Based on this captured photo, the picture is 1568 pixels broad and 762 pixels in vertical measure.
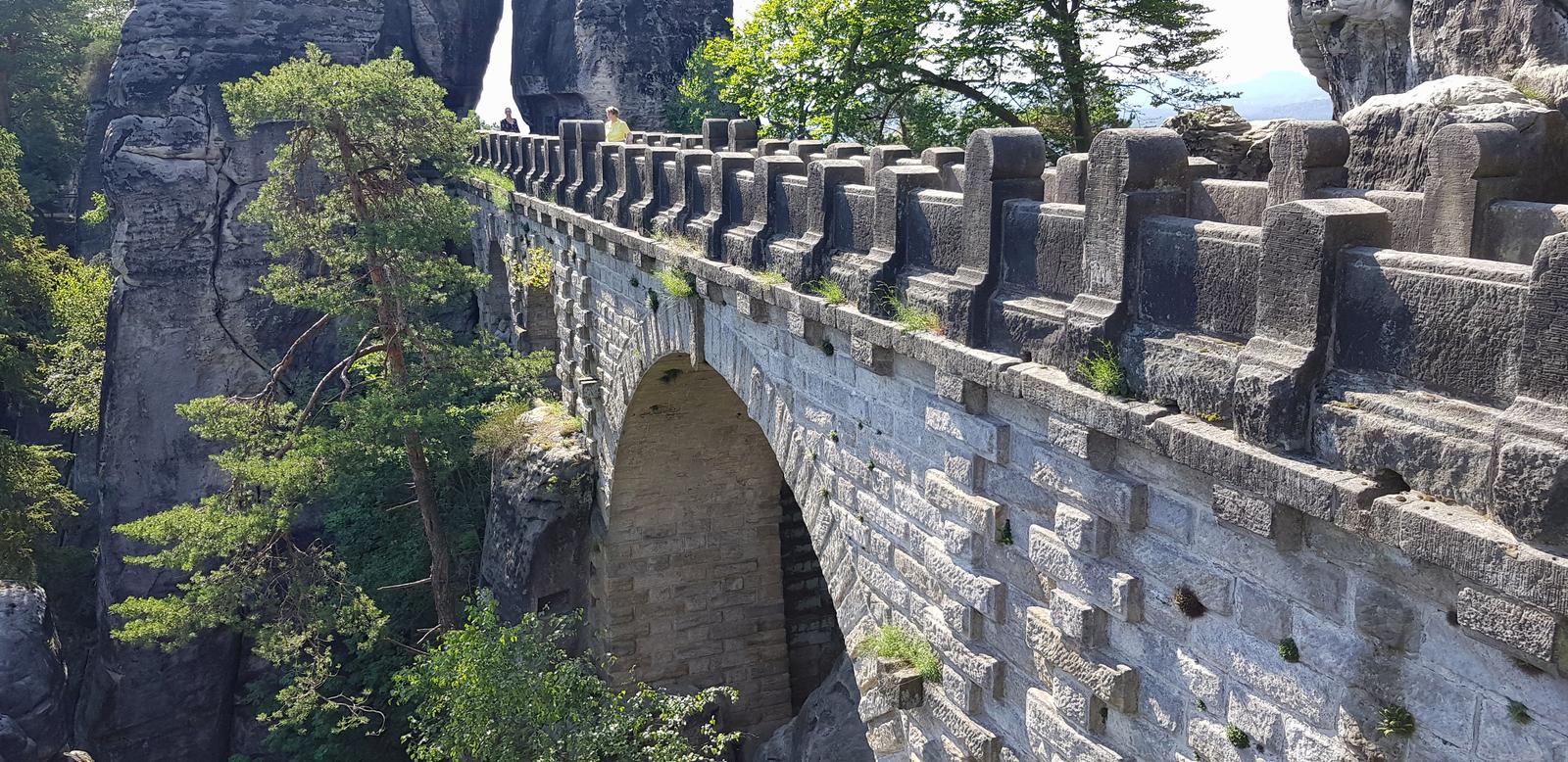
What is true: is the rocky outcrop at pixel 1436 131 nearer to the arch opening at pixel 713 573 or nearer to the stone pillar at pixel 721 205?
the stone pillar at pixel 721 205

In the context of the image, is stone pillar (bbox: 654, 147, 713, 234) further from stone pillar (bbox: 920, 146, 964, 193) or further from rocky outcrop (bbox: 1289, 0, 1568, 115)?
rocky outcrop (bbox: 1289, 0, 1568, 115)

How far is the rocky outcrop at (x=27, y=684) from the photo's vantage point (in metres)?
14.5

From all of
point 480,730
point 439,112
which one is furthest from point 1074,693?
point 439,112

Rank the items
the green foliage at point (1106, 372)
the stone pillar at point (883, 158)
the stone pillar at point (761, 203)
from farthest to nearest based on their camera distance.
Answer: the stone pillar at point (761, 203) → the stone pillar at point (883, 158) → the green foliage at point (1106, 372)

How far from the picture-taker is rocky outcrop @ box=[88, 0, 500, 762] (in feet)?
72.5

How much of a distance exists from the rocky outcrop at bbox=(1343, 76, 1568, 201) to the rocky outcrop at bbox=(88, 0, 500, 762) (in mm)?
21593

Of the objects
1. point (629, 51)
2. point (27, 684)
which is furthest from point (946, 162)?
point (629, 51)

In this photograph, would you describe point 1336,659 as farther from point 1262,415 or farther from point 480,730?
point 480,730

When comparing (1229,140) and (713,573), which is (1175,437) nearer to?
(1229,140)

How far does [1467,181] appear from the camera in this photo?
3.71 m

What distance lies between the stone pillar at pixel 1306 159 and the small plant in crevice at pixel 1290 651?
1.63 metres

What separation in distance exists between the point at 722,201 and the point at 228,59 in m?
21.1

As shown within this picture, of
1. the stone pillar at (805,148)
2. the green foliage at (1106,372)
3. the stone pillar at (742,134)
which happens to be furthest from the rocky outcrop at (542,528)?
the green foliage at (1106,372)

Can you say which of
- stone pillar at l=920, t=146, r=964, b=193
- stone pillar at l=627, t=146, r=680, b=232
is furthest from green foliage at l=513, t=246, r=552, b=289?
stone pillar at l=920, t=146, r=964, b=193
